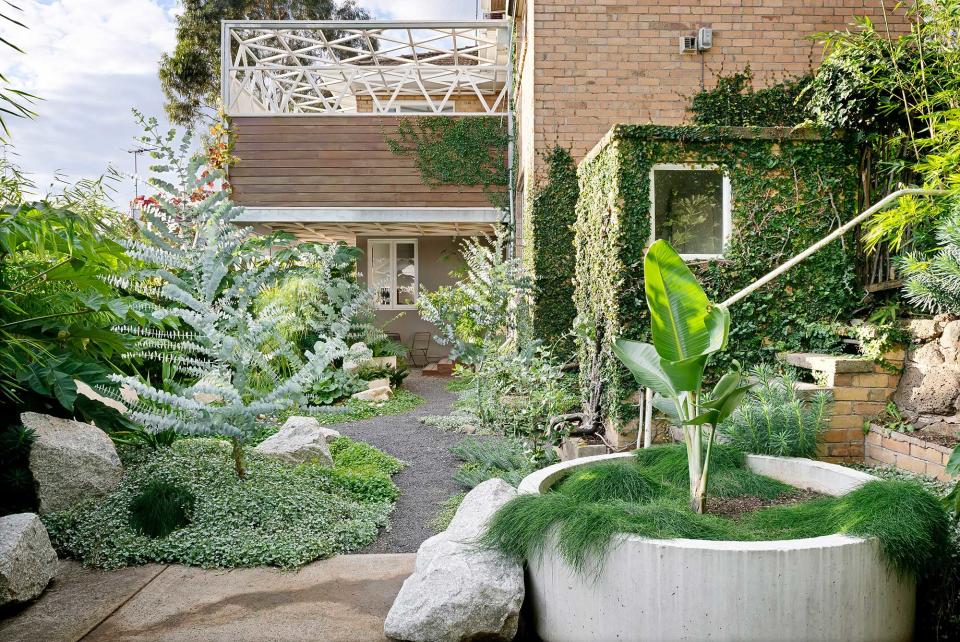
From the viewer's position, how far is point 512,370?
7234 mm

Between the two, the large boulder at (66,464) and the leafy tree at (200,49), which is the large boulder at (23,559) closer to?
the large boulder at (66,464)

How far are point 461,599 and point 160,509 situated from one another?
7.80 ft

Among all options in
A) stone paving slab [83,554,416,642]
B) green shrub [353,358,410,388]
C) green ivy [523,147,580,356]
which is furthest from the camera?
green shrub [353,358,410,388]

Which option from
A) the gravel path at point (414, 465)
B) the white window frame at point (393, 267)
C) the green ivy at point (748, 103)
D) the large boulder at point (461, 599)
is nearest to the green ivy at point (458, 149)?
the white window frame at point (393, 267)

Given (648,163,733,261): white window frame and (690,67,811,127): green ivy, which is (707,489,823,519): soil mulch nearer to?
(648,163,733,261): white window frame

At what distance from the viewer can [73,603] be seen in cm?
358

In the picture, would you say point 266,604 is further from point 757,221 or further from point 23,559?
point 757,221

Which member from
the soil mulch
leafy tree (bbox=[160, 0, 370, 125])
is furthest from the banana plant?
leafy tree (bbox=[160, 0, 370, 125])

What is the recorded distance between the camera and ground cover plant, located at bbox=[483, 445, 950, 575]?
2.85 m

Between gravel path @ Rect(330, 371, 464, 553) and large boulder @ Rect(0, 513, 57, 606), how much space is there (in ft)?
5.81

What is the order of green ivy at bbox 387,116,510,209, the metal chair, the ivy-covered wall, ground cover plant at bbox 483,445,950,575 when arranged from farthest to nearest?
the metal chair
green ivy at bbox 387,116,510,209
the ivy-covered wall
ground cover plant at bbox 483,445,950,575

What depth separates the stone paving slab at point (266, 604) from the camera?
321cm

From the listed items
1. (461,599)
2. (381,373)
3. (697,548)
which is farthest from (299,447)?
(381,373)

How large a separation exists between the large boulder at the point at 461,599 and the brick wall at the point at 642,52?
6.46m
